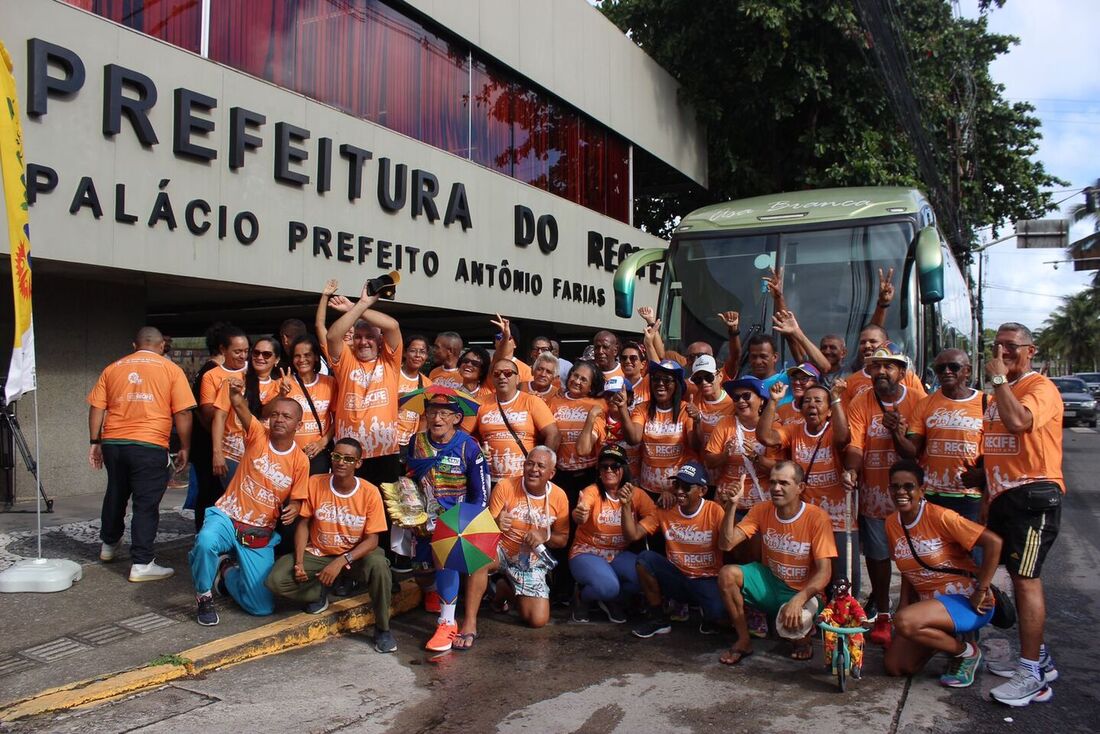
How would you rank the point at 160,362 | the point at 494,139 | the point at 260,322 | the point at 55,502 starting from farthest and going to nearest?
the point at 260,322 → the point at 494,139 → the point at 55,502 → the point at 160,362

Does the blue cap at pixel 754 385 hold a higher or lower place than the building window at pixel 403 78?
lower

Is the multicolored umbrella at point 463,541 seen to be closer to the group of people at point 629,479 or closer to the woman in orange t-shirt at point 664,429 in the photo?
the group of people at point 629,479

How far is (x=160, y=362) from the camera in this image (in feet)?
20.5

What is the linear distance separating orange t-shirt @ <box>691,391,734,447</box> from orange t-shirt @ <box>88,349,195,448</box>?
3615mm

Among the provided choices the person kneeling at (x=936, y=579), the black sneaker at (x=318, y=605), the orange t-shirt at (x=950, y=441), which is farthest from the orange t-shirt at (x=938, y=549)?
the black sneaker at (x=318, y=605)

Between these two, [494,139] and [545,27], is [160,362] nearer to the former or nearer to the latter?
[494,139]

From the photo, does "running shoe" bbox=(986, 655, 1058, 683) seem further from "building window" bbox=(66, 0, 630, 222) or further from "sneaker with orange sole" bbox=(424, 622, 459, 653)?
"building window" bbox=(66, 0, 630, 222)

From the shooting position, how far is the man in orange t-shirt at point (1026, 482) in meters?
4.33

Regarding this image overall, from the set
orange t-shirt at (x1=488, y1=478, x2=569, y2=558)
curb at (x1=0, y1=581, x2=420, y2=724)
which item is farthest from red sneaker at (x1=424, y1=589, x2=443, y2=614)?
orange t-shirt at (x1=488, y1=478, x2=569, y2=558)

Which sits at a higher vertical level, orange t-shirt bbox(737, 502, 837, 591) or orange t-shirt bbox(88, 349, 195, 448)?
orange t-shirt bbox(88, 349, 195, 448)

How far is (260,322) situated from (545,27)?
8.10 meters

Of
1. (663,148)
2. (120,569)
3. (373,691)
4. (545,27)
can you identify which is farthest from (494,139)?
(373,691)

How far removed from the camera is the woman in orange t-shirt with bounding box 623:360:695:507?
593 centimetres

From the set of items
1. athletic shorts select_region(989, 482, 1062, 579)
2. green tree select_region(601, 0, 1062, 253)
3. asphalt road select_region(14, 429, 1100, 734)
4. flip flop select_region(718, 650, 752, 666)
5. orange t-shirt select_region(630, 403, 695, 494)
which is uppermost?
green tree select_region(601, 0, 1062, 253)
